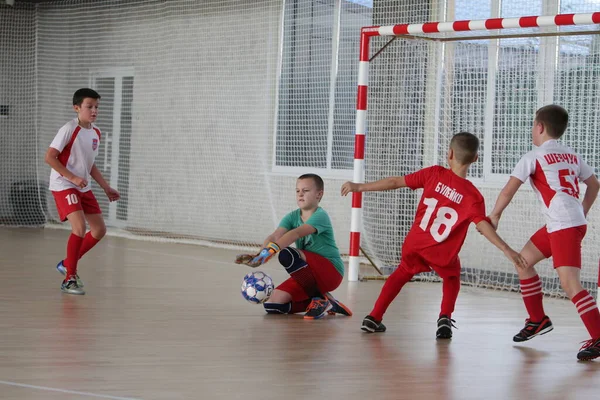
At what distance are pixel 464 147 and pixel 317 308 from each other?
1.31 meters

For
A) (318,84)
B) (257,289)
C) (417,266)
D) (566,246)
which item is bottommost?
(257,289)

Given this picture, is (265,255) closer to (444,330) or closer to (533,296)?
(444,330)

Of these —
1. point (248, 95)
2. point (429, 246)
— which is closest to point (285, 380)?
point (429, 246)

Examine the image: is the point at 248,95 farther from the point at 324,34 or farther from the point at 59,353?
the point at 59,353

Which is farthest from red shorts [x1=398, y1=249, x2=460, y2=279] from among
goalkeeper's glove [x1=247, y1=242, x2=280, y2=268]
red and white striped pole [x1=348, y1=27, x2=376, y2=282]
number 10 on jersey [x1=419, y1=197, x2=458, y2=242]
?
red and white striped pole [x1=348, y1=27, x2=376, y2=282]

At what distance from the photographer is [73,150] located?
5.70 meters

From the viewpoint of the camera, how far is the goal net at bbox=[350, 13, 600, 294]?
7160 mm

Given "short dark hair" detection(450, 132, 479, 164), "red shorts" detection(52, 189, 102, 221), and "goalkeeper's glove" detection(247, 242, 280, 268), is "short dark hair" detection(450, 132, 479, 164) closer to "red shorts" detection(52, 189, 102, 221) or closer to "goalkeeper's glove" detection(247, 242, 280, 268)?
"goalkeeper's glove" detection(247, 242, 280, 268)

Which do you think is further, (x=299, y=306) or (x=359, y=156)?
(x=359, y=156)

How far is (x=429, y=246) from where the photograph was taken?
4.49 m

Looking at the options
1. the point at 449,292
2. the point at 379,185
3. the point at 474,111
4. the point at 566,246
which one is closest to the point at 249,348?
the point at 379,185

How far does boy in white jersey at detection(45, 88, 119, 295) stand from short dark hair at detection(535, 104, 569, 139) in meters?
2.84

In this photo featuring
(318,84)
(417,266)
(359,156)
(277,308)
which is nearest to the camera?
(417,266)

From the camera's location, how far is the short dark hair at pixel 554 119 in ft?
13.8
